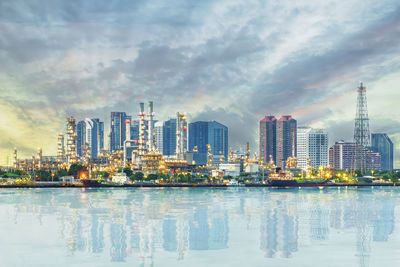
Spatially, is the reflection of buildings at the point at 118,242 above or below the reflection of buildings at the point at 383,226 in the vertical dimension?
above

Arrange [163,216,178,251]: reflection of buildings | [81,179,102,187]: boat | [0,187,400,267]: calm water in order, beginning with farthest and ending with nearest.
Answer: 1. [81,179,102,187]: boat
2. [163,216,178,251]: reflection of buildings
3. [0,187,400,267]: calm water

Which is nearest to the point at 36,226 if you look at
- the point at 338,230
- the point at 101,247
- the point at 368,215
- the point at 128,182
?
the point at 101,247

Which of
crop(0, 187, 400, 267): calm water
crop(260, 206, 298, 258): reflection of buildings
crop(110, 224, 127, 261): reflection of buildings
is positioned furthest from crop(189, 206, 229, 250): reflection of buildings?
Result: crop(110, 224, 127, 261): reflection of buildings

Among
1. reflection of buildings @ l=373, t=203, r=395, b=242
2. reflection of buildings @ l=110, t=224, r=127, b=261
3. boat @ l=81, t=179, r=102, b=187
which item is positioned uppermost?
reflection of buildings @ l=110, t=224, r=127, b=261

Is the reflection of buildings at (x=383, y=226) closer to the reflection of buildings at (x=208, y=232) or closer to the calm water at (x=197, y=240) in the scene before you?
the calm water at (x=197, y=240)

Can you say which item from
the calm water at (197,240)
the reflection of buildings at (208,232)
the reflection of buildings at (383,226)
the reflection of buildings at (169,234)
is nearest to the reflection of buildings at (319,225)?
the calm water at (197,240)

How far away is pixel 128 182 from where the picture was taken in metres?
177

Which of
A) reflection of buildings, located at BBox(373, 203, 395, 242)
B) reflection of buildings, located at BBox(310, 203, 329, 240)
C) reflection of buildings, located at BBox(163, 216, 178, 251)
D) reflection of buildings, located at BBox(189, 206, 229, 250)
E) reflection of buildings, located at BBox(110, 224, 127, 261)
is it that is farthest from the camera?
reflection of buildings, located at BBox(373, 203, 395, 242)

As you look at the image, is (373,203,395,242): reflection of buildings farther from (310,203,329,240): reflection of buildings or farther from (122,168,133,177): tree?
(122,168,133,177): tree

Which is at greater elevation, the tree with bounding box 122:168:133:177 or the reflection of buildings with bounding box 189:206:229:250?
the tree with bounding box 122:168:133:177

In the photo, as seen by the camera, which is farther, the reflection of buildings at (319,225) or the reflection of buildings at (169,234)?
the reflection of buildings at (319,225)

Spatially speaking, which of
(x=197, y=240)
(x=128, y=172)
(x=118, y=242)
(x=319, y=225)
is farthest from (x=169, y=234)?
(x=128, y=172)

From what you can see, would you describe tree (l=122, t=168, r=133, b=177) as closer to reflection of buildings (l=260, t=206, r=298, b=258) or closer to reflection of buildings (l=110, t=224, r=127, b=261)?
reflection of buildings (l=260, t=206, r=298, b=258)

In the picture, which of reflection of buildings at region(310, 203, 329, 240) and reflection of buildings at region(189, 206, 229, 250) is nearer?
reflection of buildings at region(189, 206, 229, 250)
